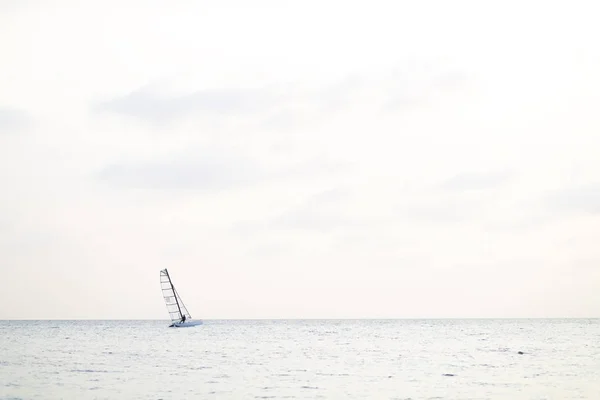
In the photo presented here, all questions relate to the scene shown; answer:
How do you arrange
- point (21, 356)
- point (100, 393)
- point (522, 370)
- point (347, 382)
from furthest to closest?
point (21, 356) < point (522, 370) < point (347, 382) < point (100, 393)

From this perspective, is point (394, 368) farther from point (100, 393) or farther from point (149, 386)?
point (100, 393)

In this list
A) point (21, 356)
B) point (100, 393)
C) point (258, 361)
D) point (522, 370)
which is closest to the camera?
point (100, 393)

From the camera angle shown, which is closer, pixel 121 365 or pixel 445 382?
pixel 445 382

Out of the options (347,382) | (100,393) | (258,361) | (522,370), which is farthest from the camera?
(258,361)

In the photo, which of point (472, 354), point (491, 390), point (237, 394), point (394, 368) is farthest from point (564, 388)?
point (472, 354)

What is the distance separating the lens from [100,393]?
41.9 m

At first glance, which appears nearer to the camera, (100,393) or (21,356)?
(100,393)

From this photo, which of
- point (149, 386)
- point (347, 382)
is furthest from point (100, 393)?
point (347, 382)

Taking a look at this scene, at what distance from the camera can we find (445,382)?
48.0 m

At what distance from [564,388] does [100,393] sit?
28.9m

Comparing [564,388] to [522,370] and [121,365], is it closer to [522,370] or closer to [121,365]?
[522,370]

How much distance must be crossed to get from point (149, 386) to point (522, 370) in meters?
30.3

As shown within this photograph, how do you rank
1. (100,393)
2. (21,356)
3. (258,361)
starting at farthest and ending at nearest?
1. (21,356)
2. (258,361)
3. (100,393)

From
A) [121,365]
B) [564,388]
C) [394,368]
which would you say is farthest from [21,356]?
[564,388]
